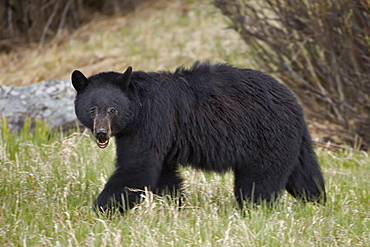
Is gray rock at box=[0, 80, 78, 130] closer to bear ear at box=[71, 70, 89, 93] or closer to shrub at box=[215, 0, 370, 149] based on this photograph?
shrub at box=[215, 0, 370, 149]

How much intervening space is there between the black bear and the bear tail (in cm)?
10

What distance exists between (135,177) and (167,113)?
21.6 inches

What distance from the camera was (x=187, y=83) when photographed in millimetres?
4340

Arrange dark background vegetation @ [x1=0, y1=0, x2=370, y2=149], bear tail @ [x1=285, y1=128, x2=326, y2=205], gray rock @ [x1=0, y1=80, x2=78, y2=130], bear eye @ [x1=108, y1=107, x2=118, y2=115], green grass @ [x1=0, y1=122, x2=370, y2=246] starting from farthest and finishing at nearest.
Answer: gray rock @ [x1=0, y1=80, x2=78, y2=130] < dark background vegetation @ [x1=0, y1=0, x2=370, y2=149] < bear tail @ [x1=285, y1=128, x2=326, y2=205] < bear eye @ [x1=108, y1=107, x2=118, y2=115] < green grass @ [x1=0, y1=122, x2=370, y2=246]

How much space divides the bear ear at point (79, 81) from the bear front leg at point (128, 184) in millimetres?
634

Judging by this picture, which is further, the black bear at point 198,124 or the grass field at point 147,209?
the black bear at point 198,124

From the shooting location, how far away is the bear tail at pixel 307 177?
4.57m

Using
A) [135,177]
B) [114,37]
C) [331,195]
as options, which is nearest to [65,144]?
[135,177]

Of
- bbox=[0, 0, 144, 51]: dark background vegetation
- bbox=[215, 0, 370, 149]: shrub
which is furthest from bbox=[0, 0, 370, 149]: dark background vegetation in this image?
bbox=[0, 0, 144, 51]: dark background vegetation

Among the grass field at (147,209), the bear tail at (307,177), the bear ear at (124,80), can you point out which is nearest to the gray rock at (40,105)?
the grass field at (147,209)

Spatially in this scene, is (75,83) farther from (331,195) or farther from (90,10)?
(90,10)

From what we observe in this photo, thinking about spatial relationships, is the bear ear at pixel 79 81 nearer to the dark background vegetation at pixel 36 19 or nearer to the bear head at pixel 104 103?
the bear head at pixel 104 103

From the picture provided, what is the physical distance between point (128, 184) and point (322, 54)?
3.98m

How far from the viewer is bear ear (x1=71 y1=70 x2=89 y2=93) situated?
4.06 meters
